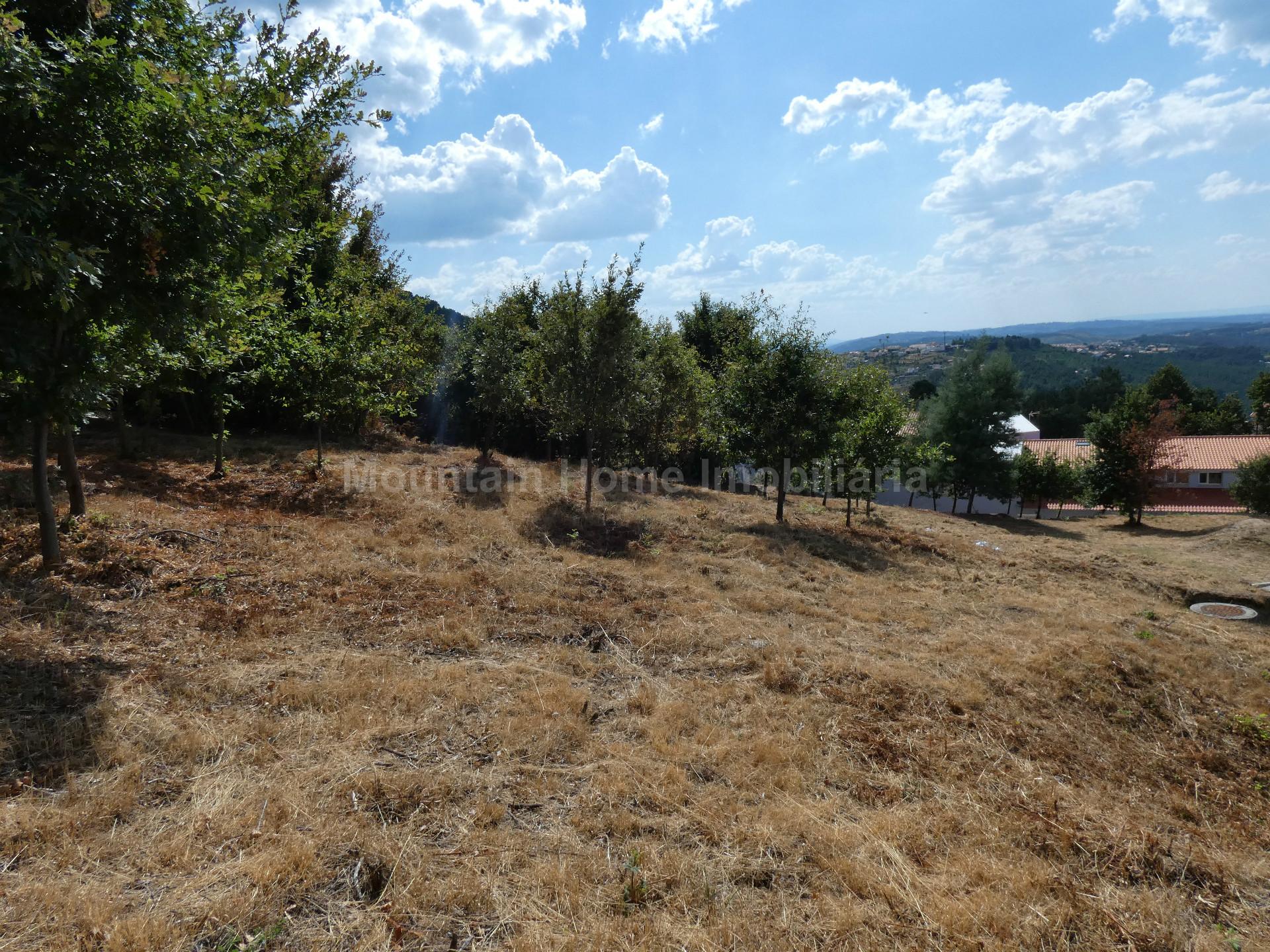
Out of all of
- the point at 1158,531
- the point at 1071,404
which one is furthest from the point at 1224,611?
the point at 1071,404

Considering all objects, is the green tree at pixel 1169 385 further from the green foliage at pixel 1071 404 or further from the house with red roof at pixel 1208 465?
the green foliage at pixel 1071 404

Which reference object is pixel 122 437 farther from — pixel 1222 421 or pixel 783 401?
pixel 1222 421

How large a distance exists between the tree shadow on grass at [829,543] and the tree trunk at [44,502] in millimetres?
10983

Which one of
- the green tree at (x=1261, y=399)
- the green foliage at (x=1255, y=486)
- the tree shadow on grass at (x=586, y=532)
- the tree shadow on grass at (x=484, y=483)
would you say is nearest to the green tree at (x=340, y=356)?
the tree shadow on grass at (x=484, y=483)

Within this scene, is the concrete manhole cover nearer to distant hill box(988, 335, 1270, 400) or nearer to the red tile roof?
the red tile roof

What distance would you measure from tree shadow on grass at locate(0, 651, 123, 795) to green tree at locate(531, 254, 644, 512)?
30.9 ft

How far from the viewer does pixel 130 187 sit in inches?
204

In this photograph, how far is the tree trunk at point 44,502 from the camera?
6.22 meters

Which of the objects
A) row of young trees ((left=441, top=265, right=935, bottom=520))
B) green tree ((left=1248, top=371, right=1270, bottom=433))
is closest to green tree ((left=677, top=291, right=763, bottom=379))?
row of young trees ((left=441, top=265, right=935, bottom=520))

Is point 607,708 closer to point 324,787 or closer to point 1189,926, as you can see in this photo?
point 324,787

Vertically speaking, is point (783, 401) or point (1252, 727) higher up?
point (783, 401)

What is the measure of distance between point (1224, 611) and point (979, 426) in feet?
75.1

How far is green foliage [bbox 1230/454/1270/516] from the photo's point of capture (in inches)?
1153

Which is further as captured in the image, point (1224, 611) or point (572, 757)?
point (1224, 611)
